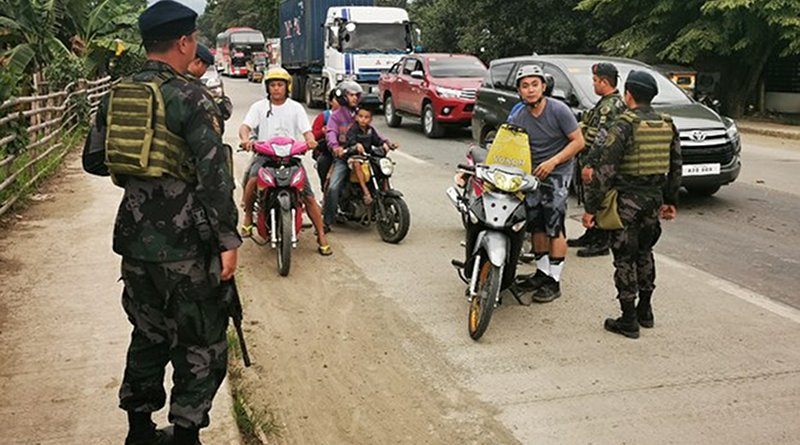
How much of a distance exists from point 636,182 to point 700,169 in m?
4.56

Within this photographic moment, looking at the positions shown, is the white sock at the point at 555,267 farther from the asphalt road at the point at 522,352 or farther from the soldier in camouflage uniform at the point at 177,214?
the soldier in camouflage uniform at the point at 177,214

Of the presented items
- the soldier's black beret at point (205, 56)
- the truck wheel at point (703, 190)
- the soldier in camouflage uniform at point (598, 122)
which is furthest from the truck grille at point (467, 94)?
the soldier's black beret at point (205, 56)

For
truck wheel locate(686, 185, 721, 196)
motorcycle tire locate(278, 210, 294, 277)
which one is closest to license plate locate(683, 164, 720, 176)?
truck wheel locate(686, 185, 721, 196)

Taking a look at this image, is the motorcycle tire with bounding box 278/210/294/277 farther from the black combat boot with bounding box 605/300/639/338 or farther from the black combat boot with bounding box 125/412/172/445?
the black combat boot with bounding box 125/412/172/445

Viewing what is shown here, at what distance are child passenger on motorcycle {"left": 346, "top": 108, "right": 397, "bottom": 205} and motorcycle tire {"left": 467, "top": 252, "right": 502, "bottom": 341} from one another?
104 inches

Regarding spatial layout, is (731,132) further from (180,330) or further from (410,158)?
(180,330)

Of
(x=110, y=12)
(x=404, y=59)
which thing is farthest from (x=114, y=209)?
(x=110, y=12)

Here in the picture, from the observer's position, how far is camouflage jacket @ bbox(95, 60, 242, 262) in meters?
3.09

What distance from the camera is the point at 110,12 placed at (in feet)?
73.4

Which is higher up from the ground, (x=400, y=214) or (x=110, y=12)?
(x=110, y=12)

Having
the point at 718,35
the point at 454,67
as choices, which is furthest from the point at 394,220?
the point at 718,35

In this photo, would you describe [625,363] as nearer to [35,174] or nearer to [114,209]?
[114,209]

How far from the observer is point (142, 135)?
10.0 ft

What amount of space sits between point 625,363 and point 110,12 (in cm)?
2095
